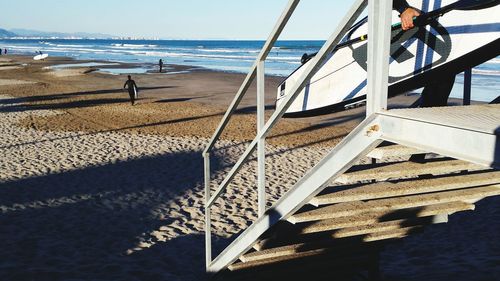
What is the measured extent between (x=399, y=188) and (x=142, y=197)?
6665 mm

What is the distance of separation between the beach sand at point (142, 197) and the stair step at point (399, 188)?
9.60ft

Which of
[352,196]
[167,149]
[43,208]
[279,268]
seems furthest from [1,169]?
[352,196]

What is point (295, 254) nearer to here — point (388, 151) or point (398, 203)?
point (398, 203)

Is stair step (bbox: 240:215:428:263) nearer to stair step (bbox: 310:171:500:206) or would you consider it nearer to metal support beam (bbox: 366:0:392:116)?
stair step (bbox: 310:171:500:206)

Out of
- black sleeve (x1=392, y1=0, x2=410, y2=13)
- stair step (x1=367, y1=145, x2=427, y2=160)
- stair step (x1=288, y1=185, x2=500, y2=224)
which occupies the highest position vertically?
black sleeve (x1=392, y1=0, x2=410, y2=13)

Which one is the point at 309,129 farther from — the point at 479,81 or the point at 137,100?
the point at 479,81

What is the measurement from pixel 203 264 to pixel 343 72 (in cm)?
327

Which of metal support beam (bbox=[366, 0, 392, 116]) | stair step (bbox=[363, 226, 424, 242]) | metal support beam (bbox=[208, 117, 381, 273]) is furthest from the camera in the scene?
stair step (bbox=[363, 226, 424, 242])

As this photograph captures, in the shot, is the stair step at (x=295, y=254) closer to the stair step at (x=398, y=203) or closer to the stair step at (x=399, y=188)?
the stair step at (x=398, y=203)

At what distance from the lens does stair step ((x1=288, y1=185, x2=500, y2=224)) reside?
12.3 ft

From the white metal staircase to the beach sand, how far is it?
5.65 feet

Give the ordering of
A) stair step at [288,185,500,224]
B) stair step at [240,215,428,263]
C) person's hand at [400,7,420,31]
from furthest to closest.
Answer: stair step at [240,215,428,263], stair step at [288,185,500,224], person's hand at [400,7,420,31]

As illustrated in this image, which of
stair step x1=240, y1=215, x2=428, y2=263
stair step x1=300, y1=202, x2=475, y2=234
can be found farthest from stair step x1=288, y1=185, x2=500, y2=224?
stair step x1=240, y1=215, x2=428, y2=263

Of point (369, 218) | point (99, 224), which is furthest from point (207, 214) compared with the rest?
point (99, 224)
